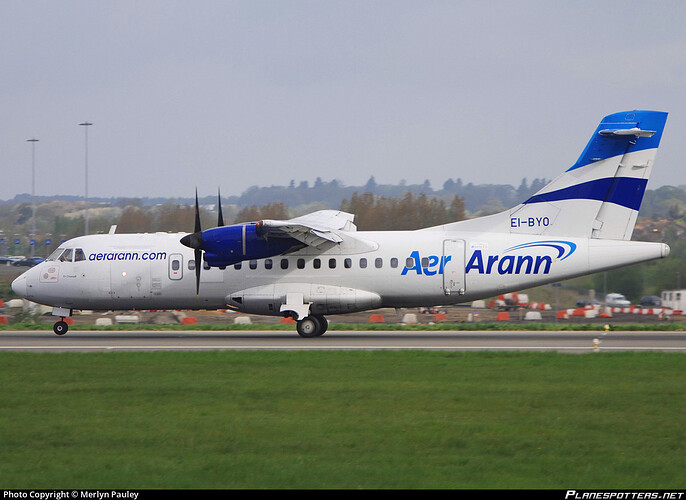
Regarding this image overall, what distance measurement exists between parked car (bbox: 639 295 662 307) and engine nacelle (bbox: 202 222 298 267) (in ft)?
101

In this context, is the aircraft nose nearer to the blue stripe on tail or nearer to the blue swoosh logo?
the blue swoosh logo

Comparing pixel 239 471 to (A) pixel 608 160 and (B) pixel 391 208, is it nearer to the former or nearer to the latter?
(A) pixel 608 160

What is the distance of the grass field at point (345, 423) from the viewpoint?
9.14 m

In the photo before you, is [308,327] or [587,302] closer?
[308,327]

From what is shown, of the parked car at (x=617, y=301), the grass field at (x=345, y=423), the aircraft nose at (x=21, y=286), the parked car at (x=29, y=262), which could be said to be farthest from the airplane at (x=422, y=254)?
the parked car at (x=29, y=262)

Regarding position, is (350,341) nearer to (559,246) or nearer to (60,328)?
(559,246)

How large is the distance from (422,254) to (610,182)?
639 cm

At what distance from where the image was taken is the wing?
23312mm

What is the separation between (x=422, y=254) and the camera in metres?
24.7

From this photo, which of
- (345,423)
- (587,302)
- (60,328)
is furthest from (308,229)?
(587,302)

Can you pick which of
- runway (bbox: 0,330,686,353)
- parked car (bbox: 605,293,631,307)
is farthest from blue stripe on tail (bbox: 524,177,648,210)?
parked car (bbox: 605,293,631,307)

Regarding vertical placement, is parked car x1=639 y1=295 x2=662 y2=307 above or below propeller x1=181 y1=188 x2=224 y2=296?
below

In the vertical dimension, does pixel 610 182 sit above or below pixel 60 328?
above

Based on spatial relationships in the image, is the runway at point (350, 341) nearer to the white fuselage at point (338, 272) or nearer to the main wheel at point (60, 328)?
the main wheel at point (60, 328)
